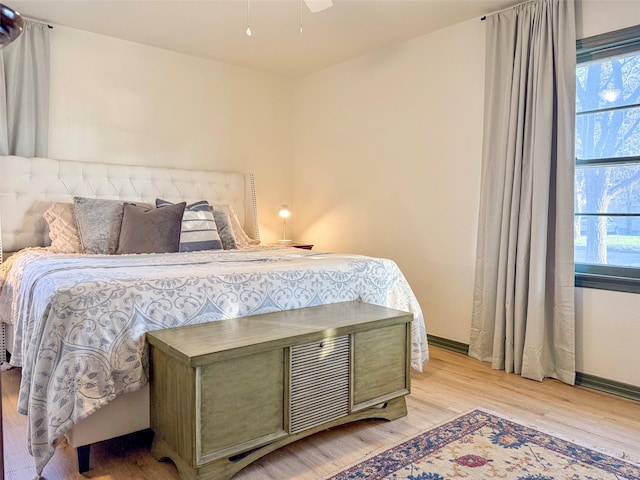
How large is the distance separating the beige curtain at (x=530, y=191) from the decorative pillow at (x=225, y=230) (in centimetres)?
192

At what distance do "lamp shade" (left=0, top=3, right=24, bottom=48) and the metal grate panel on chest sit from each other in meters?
1.52

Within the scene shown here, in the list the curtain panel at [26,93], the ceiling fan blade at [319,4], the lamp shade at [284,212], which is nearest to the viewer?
the ceiling fan blade at [319,4]

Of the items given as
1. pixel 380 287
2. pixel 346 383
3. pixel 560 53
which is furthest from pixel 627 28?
pixel 346 383

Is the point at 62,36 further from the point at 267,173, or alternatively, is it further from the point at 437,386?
the point at 437,386

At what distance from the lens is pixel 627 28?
2762mm

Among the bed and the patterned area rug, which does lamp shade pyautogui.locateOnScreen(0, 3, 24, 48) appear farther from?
the patterned area rug

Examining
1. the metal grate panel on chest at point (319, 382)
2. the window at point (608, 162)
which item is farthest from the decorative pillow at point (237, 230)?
the window at point (608, 162)

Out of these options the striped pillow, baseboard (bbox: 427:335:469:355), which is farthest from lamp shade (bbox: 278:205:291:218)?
baseboard (bbox: 427:335:469:355)

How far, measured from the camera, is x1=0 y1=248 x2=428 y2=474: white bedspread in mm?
1759

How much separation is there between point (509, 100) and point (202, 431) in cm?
282

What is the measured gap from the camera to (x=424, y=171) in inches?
153

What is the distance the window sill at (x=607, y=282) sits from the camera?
2766 mm

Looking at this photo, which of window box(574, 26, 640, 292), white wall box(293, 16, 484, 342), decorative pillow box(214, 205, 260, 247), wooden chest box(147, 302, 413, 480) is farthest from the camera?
decorative pillow box(214, 205, 260, 247)

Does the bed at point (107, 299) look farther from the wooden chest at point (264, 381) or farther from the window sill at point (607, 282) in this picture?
the window sill at point (607, 282)
